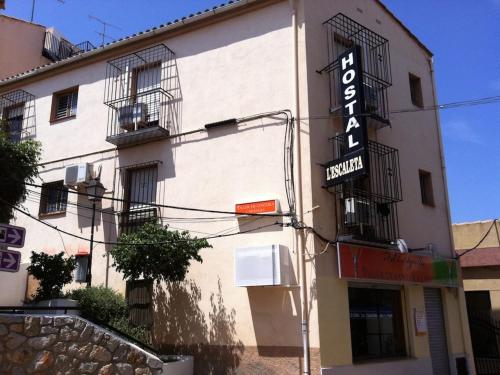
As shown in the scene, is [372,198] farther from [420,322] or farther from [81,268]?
[81,268]

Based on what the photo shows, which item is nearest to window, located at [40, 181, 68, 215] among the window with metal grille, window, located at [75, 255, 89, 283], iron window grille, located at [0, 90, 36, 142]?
window, located at [75, 255, 89, 283]

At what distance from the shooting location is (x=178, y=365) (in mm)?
10312

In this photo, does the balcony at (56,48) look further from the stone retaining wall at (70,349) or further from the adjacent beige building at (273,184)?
the stone retaining wall at (70,349)

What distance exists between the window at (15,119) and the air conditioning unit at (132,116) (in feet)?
15.1

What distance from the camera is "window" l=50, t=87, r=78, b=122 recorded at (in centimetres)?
1569

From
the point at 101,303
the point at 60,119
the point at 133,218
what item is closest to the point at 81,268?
the point at 133,218

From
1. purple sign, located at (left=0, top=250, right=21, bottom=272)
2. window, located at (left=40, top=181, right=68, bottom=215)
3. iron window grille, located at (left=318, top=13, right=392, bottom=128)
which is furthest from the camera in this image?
window, located at (left=40, top=181, right=68, bottom=215)

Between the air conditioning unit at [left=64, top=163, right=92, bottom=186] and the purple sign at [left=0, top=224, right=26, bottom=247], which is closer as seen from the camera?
the purple sign at [left=0, top=224, right=26, bottom=247]

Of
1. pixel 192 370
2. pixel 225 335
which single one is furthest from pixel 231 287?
pixel 192 370

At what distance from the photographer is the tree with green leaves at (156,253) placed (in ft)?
36.0

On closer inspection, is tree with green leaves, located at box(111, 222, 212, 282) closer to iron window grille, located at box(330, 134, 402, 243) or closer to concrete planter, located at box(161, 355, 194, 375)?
concrete planter, located at box(161, 355, 194, 375)

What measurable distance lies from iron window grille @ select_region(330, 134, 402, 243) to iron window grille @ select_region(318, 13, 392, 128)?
87 cm

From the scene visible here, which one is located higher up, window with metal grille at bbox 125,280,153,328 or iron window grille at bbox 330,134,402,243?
iron window grille at bbox 330,134,402,243

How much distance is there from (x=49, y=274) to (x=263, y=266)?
5.32 meters
